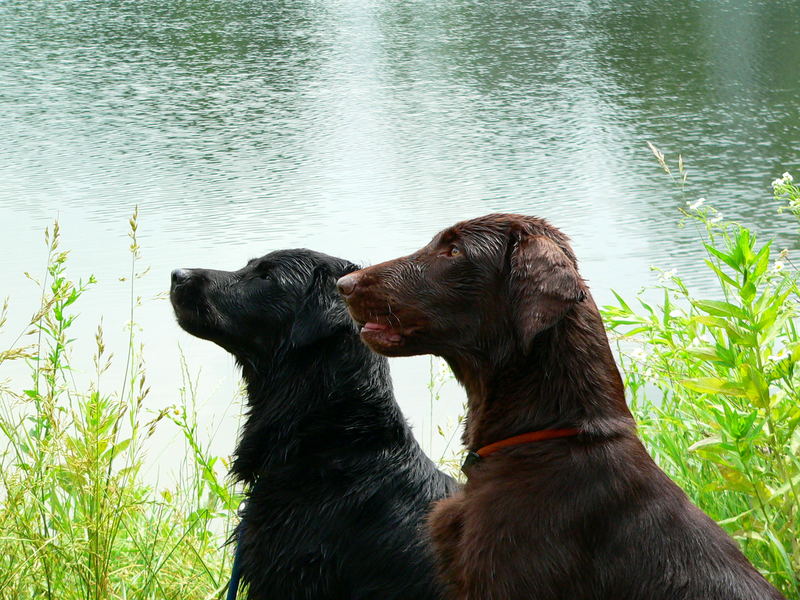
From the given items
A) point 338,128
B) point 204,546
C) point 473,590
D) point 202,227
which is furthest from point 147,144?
point 473,590

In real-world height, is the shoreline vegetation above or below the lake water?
above

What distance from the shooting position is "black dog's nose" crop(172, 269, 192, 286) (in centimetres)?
325

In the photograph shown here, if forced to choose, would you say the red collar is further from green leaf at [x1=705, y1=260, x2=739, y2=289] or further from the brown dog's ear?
green leaf at [x1=705, y1=260, x2=739, y2=289]

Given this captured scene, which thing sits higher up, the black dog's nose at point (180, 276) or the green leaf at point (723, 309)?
the black dog's nose at point (180, 276)

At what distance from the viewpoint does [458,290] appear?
261 cm

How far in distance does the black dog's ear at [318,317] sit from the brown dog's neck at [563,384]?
66 centimetres

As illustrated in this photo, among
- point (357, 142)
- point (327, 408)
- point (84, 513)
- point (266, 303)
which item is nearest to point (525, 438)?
point (327, 408)

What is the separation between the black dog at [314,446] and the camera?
292 cm

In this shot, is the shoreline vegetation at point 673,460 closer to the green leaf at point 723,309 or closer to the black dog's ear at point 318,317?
the green leaf at point 723,309

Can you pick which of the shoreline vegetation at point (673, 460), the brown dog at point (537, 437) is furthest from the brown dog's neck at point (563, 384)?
the shoreline vegetation at point (673, 460)

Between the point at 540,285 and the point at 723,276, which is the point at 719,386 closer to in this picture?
the point at 723,276

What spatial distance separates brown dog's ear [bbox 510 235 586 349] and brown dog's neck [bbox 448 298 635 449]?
0.08m

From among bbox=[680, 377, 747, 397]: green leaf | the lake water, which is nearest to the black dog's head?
the lake water

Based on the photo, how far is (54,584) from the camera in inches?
126
